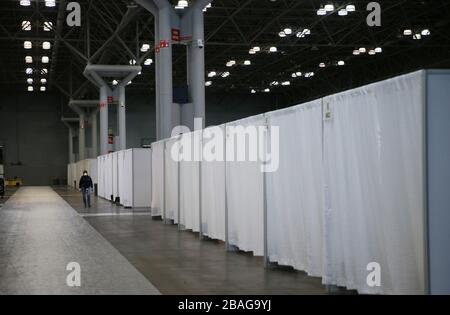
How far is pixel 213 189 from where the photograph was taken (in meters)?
14.8

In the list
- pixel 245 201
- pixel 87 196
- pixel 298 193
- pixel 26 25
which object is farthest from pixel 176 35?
pixel 26 25

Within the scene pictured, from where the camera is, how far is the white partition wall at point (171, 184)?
18.6m

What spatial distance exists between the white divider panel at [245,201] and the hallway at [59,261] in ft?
7.56

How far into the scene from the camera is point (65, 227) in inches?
727

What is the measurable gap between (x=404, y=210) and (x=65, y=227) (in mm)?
13170

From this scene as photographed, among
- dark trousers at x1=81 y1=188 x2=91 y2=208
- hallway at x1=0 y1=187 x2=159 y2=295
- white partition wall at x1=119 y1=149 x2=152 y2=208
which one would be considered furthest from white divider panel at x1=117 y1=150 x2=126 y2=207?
hallway at x1=0 y1=187 x2=159 y2=295

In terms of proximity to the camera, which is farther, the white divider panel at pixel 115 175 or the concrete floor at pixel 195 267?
the white divider panel at pixel 115 175

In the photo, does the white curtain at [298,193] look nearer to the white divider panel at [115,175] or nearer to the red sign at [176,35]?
the red sign at [176,35]

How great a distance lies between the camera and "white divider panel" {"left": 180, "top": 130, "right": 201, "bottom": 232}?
16141 mm

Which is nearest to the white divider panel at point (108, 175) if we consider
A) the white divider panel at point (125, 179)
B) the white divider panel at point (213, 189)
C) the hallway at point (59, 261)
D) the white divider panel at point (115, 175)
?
the white divider panel at point (115, 175)

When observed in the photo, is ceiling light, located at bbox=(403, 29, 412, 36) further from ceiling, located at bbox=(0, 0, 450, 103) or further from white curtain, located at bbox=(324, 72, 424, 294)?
white curtain, located at bbox=(324, 72, 424, 294)

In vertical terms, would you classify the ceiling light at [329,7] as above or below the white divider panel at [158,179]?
above

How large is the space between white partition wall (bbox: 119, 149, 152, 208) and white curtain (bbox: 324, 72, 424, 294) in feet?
60.4
